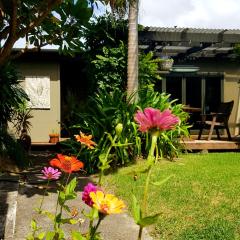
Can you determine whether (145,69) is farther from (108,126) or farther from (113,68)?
(108,126)

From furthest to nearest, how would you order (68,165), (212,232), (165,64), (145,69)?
(165,64) < (145,69) < (212,232) < (68,165)

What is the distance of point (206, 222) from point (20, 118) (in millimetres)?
8849

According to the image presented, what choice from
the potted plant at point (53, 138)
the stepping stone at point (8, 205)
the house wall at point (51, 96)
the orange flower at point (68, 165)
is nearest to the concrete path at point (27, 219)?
the stepping stone at point (8, 205)

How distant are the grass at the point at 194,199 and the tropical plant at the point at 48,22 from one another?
104cm

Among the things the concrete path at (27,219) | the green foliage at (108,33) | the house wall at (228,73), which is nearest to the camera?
the concrete path at (27,219)

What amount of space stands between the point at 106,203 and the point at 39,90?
1477 cm

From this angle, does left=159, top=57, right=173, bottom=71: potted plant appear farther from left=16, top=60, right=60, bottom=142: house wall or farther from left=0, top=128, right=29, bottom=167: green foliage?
left=0, top=128, right=29, bottom=167: green foliage

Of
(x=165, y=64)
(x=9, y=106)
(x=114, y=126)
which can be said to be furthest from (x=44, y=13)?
(x=165, y=64)

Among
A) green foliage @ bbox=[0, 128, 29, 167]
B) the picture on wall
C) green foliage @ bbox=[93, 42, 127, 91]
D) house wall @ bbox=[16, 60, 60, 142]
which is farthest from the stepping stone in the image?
the picture on wall

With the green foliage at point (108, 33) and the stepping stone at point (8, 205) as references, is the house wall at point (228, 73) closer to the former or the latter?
the green foliage at point (108, 33)

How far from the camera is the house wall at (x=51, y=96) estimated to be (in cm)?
1579

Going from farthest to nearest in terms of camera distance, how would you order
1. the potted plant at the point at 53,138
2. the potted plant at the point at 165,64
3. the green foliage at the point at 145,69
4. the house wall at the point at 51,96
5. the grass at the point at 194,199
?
the house wall at the point at 51,96
the potted plant at the point at 53,138
the potted plant at the point at 165,64
the green foliage at the point at 145,69
the grass at the point at 194,199

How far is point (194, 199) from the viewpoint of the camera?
5.91 metres

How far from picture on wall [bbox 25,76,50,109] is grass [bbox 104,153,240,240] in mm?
7966
